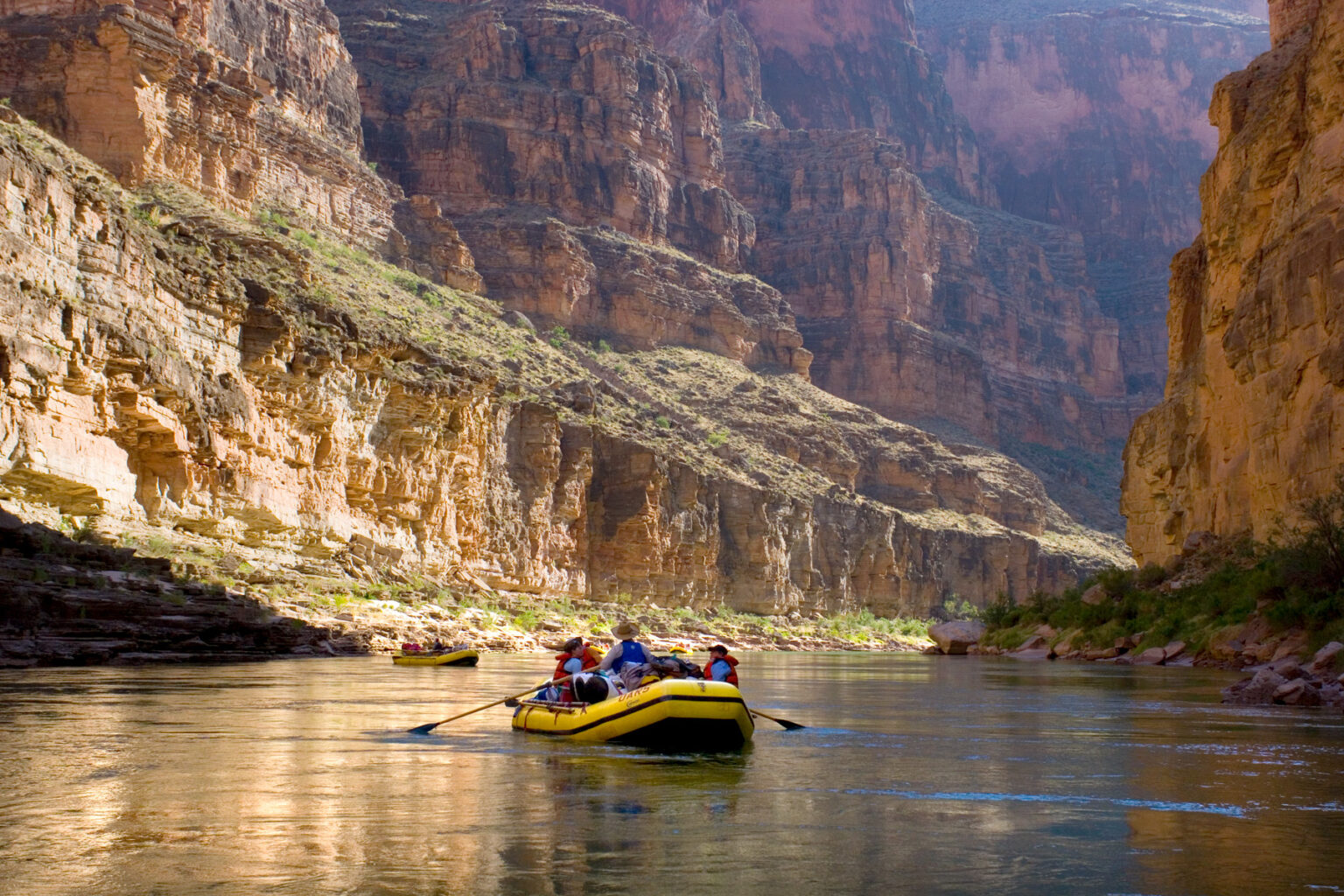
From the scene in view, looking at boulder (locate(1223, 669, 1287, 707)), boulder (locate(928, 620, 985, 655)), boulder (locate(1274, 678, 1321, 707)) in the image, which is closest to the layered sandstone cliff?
boulder (locate(928, 620, 985, 655))

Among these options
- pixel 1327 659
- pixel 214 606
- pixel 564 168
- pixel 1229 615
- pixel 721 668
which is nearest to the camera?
pixel 721 668

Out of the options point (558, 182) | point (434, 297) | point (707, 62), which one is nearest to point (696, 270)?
point (558, 182)

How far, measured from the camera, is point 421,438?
6372cm

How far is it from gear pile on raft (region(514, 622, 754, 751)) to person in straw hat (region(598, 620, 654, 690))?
0.4 inches

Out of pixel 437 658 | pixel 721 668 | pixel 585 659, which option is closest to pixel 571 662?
pixel 585 659

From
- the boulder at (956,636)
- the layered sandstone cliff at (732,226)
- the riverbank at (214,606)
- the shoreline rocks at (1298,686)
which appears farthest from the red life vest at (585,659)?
the layered sandstone cliff at (732,226)

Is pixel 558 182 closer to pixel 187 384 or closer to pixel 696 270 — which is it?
pixel 696 270

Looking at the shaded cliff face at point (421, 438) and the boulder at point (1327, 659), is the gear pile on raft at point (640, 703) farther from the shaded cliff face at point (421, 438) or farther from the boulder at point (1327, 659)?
the shaded cliff face at point (421, 438)

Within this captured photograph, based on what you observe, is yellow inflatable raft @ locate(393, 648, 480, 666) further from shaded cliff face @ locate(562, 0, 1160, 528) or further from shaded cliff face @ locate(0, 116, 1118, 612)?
shaded cliff face @ locate(562, 0, 1160, 528)

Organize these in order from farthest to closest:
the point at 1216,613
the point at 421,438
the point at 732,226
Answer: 1. the point at 732,226
2. the point at 421,438
3. the point at 1216,613

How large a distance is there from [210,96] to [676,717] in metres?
69.6

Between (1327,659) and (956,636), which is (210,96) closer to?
(956,636)

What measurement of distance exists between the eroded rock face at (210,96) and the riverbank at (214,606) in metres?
28.3

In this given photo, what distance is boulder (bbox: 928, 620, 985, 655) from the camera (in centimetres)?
6047
